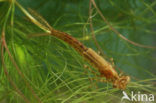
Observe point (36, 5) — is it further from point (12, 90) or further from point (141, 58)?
point (141, 58)

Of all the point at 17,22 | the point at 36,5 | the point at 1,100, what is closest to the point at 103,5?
the point at 36,5

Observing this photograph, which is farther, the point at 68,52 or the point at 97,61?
the point at 68,52

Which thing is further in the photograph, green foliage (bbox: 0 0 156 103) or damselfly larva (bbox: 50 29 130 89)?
green foliage (bbox: 0 0 156 103)

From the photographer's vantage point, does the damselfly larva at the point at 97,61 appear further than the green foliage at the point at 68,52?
No
